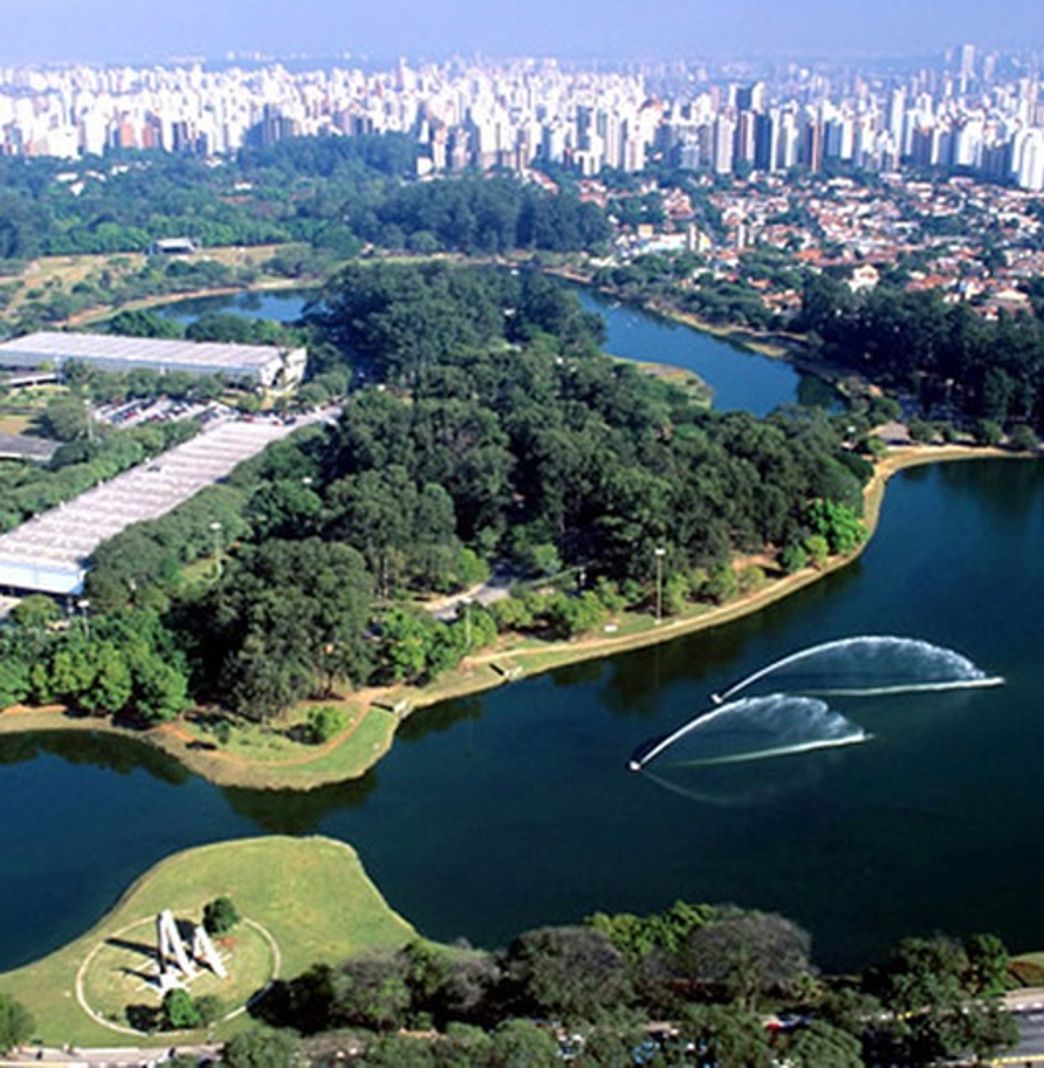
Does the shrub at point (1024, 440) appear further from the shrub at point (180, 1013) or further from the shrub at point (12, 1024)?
the shrub at point (12, 1024)

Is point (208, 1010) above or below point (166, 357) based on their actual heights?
below

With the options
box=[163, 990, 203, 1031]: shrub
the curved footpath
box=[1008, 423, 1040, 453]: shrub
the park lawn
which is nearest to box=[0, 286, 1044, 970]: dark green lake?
the curved footpath

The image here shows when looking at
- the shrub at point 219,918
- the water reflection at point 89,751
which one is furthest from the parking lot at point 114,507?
the shrub at point 219,918

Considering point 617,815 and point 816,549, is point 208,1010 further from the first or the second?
point 816,549

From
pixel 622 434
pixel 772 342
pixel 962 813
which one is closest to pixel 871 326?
pixel 772 342

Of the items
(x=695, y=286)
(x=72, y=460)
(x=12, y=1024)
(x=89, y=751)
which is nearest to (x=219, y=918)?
(x=12, y=1024)
